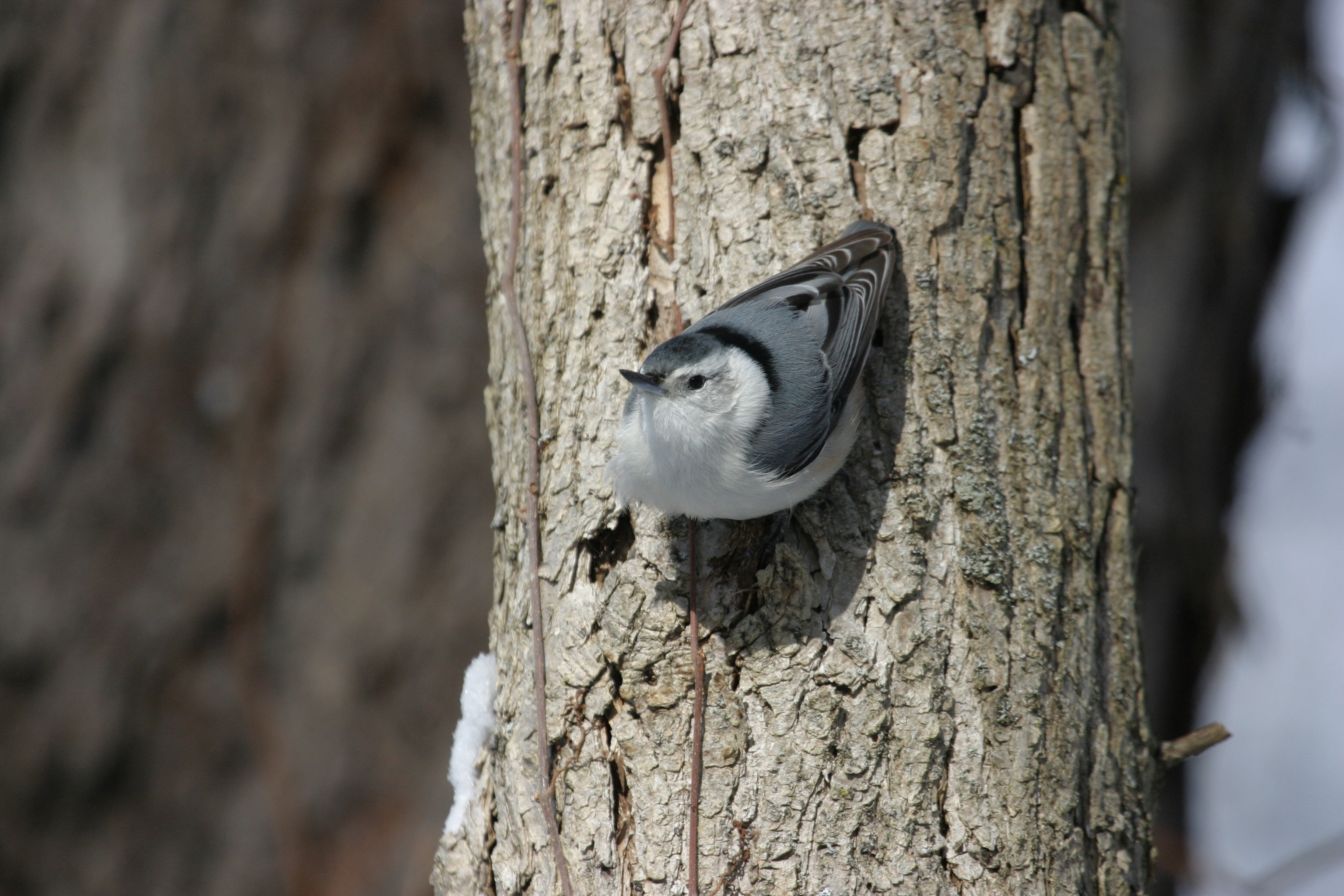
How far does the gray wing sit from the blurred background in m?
2.22

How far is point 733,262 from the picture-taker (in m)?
1.86

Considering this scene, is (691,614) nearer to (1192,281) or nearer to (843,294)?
(843,294)

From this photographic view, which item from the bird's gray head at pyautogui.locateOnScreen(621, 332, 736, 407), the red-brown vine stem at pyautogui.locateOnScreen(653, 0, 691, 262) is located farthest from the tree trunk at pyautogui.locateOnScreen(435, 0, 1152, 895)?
the bird's gray head at pyautogui.locateOnScreen(621, 332, 736, 407)

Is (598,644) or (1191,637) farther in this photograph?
(1191,637)

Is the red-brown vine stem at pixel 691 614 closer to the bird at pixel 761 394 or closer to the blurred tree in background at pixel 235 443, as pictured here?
the bird at pixel 761 394

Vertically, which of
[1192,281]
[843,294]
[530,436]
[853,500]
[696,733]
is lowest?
[696,733]

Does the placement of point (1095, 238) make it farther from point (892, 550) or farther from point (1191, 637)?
point (1191, 637)

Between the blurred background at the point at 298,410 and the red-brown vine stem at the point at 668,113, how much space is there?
2.22m

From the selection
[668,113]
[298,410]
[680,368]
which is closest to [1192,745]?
[680,368]

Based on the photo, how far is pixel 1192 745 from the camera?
6.20 feet

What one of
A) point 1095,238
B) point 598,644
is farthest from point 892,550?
point 1095,238

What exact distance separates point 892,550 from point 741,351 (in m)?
0.46

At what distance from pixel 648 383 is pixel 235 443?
2.67 metres

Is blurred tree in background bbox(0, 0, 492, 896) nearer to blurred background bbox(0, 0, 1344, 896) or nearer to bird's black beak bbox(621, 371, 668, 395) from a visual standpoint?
blurred background bbox(0, 0, 1344, 896)
